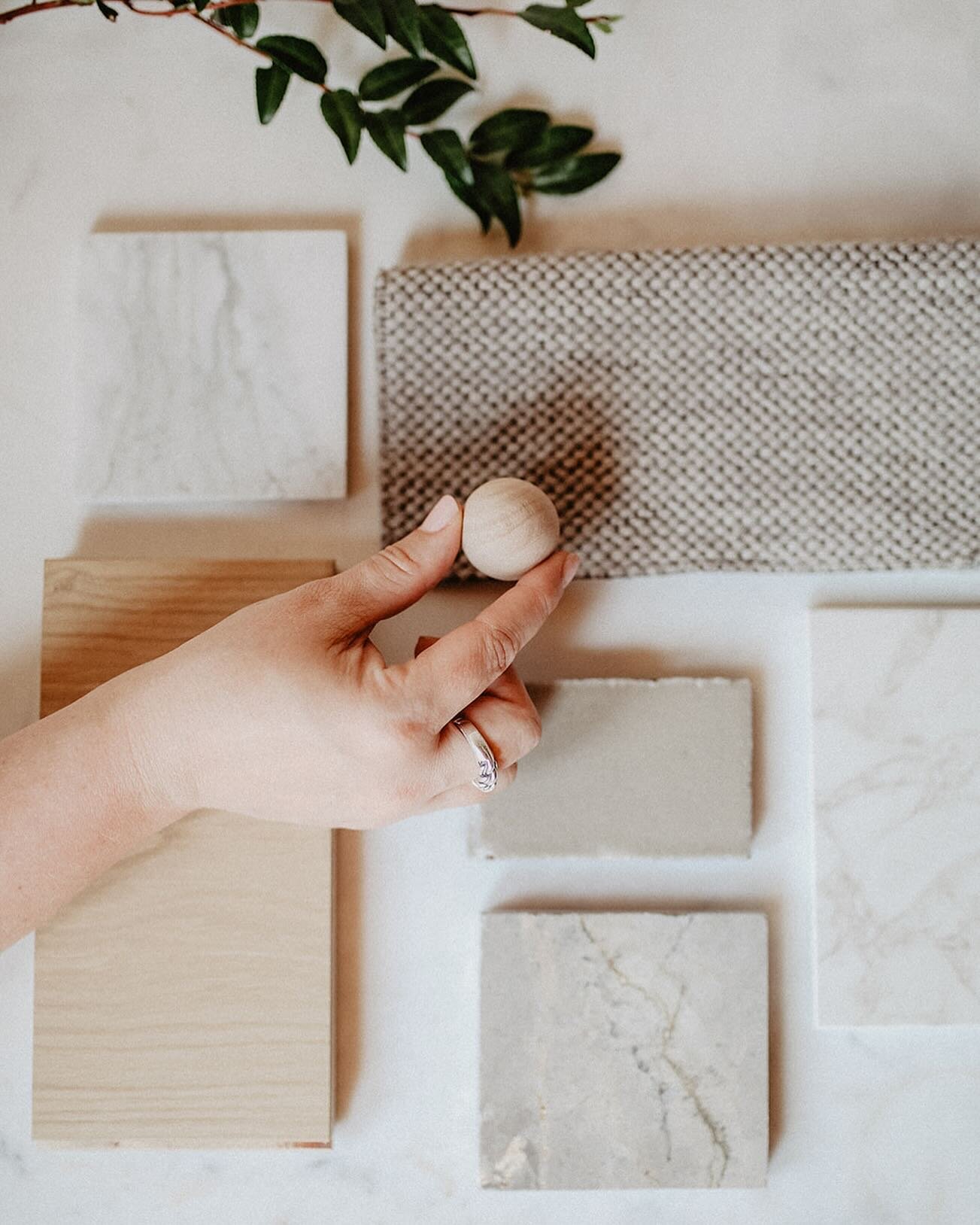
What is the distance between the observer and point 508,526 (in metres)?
0.56

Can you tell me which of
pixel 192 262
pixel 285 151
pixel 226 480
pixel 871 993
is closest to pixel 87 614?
pixel 226 480

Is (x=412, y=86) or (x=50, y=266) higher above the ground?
(x=412, y=86)

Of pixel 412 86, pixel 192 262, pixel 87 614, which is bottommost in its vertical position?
pixel 87 614

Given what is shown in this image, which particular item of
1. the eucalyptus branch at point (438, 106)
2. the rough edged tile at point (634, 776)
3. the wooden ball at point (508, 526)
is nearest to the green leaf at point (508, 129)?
the eucalyptus branch at point (438, 106)

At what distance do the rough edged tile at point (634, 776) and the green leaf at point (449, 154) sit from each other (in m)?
0.37

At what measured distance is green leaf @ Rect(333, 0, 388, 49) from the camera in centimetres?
63

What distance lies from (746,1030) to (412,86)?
0.73 meters

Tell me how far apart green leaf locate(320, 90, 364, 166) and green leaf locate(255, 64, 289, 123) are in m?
0.03

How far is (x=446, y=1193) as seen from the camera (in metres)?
0.70

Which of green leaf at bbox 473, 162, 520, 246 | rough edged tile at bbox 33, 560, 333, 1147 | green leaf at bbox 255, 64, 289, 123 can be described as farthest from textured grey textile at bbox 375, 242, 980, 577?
rough edged tile at bbox 33, 560, 333, 1147

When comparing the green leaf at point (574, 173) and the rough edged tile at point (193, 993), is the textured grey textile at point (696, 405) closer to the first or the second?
the green leaf at point (574, 173)

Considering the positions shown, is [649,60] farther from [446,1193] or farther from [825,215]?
[446,1193]

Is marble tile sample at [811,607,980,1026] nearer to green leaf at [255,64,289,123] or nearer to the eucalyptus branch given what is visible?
the eucalyptus branch

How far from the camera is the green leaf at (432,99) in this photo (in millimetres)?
693
